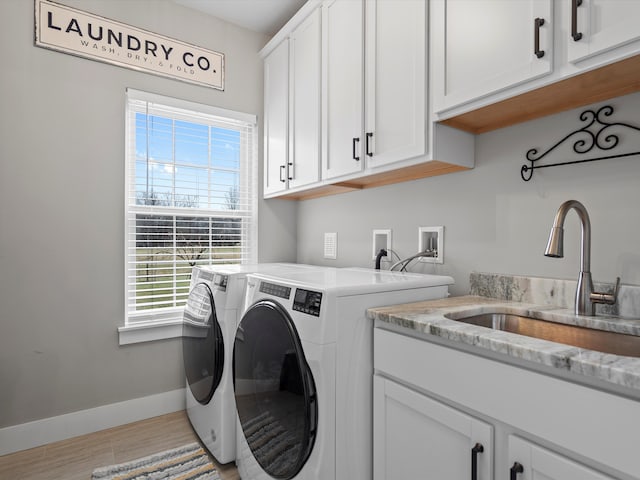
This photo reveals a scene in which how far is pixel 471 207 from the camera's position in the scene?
161 cm

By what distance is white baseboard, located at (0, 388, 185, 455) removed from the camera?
1.94 metres

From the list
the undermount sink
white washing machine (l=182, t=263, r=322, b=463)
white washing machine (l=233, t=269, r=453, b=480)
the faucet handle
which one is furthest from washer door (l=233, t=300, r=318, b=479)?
the faucet handle

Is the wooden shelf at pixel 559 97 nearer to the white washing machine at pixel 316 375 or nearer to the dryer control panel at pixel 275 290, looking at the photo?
the white washing machine at pixel 316 375

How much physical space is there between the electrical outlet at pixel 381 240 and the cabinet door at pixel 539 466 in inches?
49.7

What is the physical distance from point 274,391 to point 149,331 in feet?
4.48

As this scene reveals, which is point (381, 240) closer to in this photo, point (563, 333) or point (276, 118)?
point (563, 333)

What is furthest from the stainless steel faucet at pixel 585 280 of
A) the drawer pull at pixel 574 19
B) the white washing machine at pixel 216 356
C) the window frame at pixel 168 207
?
the window frame at pixel 168 207

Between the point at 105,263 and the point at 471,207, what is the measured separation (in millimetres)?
2124

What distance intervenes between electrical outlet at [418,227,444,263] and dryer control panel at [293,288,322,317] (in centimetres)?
80

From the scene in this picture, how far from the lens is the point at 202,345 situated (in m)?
1.92

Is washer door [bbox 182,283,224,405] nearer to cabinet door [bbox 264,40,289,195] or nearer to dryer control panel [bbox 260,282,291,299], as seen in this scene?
dryer control panel [bbox 260,282,291,299]

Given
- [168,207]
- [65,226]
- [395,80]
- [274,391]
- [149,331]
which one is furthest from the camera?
[168,207]

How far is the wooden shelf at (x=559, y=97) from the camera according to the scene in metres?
1.02

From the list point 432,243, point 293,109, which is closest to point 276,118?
point 293,109
